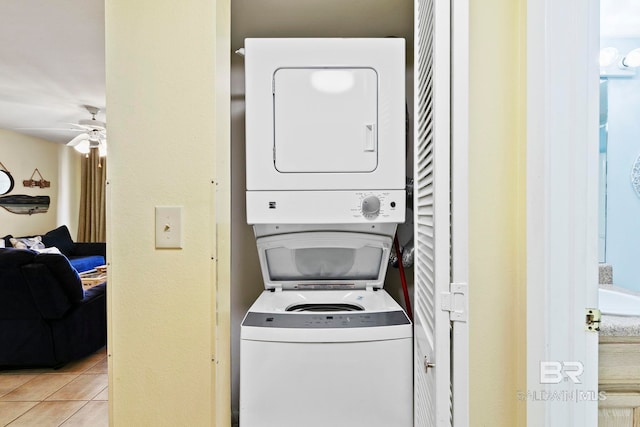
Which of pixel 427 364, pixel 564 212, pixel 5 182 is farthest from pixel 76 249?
pixel 564 212

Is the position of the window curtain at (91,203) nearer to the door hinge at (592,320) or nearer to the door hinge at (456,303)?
the door hinge at (456,303)

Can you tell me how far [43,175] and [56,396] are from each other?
187 inches

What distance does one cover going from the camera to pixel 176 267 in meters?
1.08

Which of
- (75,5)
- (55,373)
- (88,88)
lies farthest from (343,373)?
(88,88)

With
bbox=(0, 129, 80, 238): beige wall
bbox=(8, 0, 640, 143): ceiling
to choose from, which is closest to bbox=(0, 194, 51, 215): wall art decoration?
bbox=(0, 129, 80, 238): beige wall

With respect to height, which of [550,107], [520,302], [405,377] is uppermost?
[550,107]

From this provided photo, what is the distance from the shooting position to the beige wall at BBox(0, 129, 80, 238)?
17.7ft

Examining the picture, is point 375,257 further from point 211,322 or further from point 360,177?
point 211,322

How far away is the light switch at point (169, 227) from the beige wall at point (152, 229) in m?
0.02

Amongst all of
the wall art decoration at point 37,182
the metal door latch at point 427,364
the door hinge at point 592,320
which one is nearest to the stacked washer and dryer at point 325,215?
the metal door latch at point 427,364

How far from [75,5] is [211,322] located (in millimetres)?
2142

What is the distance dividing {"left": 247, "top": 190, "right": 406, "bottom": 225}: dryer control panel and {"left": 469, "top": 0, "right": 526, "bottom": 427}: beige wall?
1.40 ft

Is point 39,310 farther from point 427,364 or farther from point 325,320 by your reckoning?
point 427,364

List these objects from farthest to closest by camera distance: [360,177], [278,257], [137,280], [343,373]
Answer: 1. [278,257]
2. [360,177]
3. [343,373]
4. [137,280]
